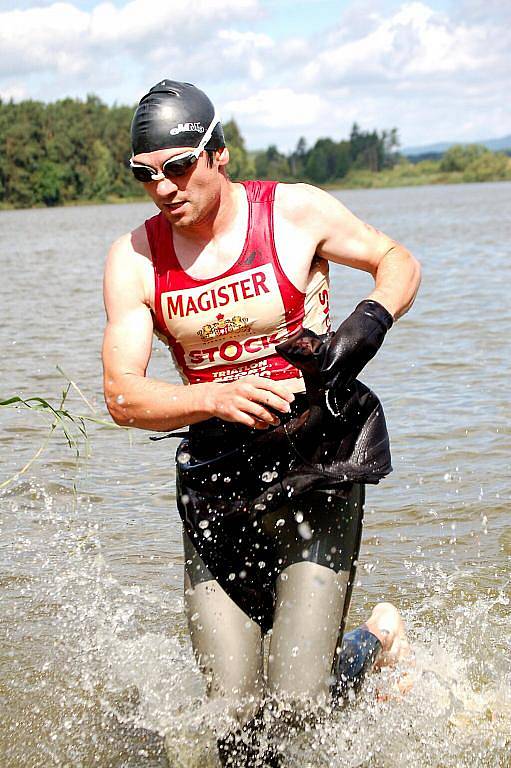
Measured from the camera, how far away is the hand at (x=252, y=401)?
3621 mm

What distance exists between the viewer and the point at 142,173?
407 centimetres

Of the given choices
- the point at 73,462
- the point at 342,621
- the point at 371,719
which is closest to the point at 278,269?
the point at 342,621

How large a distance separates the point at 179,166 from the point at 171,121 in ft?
0.59

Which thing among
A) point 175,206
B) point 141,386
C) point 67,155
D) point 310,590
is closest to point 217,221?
point 175,206

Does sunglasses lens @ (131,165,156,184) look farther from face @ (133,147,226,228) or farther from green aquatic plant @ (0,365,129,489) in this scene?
green aquatic plant @ (0,365,129,489)

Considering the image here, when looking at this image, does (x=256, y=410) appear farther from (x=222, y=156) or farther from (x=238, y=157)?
(x=238, y=157)

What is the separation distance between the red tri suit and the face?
173 millimetres

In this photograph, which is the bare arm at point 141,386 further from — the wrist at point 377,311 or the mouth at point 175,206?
the wrist at point 377,311

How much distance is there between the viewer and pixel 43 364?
1302cm

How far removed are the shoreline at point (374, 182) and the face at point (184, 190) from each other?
90460 millimetres

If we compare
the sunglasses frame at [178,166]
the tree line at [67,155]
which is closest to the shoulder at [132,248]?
the sunglasses frame at [178,166]

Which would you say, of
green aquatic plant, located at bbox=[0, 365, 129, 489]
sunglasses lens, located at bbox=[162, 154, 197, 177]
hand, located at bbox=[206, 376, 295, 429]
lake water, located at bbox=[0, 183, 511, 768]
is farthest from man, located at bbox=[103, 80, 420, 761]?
green aquatic plant, located at bbox=[0, 365, 129, 489]

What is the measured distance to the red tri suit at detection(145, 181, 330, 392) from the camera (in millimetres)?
4129

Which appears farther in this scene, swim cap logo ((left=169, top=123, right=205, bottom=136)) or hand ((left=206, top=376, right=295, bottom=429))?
swim cap logo ((left=169, top=123, right=205, bottom=136))
